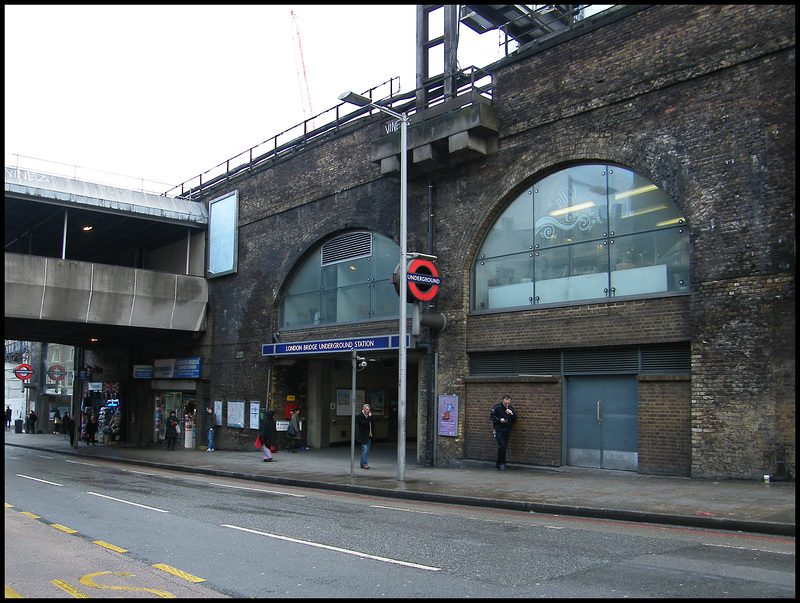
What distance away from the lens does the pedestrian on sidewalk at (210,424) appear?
2691cm

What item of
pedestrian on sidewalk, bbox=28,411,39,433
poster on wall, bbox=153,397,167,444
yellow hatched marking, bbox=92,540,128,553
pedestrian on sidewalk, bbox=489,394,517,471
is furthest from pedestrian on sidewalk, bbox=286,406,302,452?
pedestrian on sidewalk, bbox=28,411,39,433

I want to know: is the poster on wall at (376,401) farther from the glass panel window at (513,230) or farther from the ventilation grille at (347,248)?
the glass panel window at (513,230)

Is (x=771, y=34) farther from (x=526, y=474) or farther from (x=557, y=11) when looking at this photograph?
(x=526, y=474)

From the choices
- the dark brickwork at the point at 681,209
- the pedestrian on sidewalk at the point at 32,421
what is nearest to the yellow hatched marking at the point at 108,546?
the dark brickwork at the point at 681,209

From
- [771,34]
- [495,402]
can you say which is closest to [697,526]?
[495,402]

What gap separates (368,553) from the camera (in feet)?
25.9

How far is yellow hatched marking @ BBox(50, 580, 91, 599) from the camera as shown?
6.11m

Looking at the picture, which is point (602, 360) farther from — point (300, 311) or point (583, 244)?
point (300, 311)

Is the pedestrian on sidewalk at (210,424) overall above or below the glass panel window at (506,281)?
below

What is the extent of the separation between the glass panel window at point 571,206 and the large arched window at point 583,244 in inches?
0.9

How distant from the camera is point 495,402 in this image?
1780 centimetres

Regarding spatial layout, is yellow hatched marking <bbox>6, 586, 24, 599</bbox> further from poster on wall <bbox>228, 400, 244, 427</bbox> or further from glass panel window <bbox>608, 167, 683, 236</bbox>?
poster on wall <bbox>228, 400, 244, 427</bbox>

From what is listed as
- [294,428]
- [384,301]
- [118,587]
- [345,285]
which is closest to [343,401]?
[294,428]

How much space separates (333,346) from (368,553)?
46.4ft
